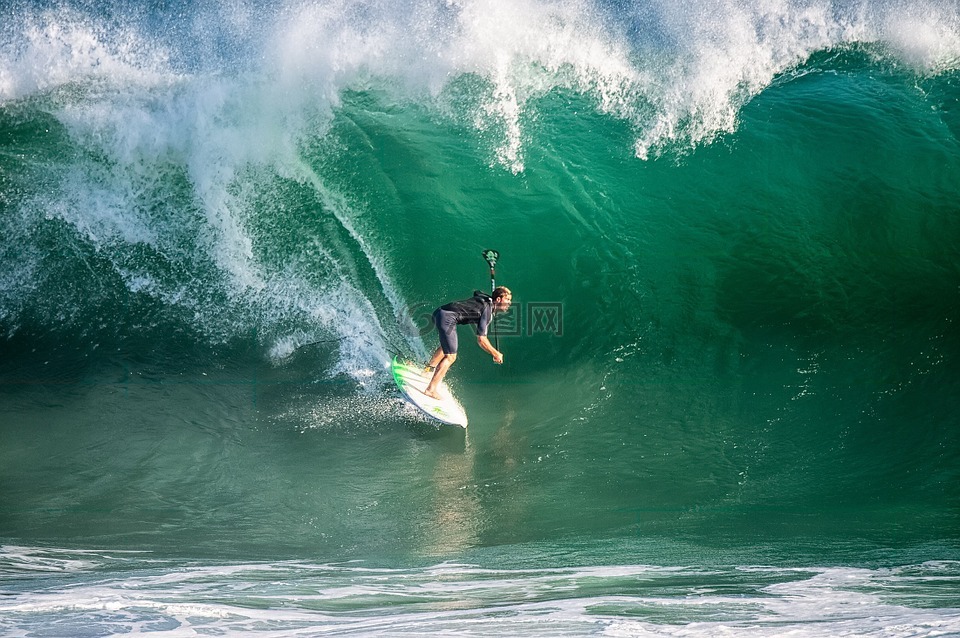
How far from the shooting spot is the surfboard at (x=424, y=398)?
22.9 feet

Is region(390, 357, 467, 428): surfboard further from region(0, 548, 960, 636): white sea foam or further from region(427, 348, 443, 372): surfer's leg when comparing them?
region(0, 548, 960, 636): white sea foam

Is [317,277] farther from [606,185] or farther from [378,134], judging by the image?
[606,185]

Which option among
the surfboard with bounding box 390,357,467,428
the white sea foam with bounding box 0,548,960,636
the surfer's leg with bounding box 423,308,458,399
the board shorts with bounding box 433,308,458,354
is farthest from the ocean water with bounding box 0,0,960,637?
the board shorts with bounding box 433,308,458,354

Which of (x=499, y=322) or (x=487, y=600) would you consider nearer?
(x=487, y=600)

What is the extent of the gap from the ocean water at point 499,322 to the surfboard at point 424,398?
25cm

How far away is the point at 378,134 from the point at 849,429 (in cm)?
562

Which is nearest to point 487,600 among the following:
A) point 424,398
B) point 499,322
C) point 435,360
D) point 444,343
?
point 424,398

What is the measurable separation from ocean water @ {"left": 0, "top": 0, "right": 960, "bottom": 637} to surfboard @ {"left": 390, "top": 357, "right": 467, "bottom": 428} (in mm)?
246

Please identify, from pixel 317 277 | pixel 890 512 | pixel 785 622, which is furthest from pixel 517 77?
pixel 785 622

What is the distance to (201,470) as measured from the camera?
6824 mm

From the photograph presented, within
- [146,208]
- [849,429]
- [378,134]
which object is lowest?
[849,429]

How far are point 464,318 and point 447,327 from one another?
0.52 ft

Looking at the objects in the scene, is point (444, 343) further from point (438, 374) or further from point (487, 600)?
point (487, 600)

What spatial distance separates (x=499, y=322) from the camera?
831 cm
